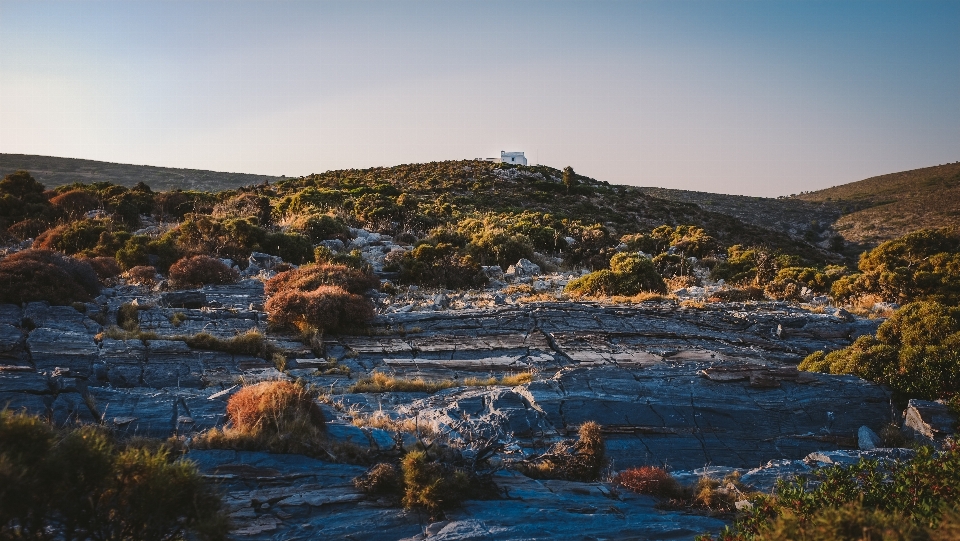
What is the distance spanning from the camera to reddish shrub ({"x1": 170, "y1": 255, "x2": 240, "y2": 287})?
19.0 meters

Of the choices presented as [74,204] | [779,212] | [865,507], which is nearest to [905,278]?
[865,507]

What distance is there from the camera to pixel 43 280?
567 inches

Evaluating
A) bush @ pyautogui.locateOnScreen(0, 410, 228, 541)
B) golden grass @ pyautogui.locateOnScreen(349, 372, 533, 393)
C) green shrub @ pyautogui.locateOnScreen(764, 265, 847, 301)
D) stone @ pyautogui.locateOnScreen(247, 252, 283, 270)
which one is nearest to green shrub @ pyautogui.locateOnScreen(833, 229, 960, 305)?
green shrub @ pyautogui.locateOnScreen(764, 265, 847, 301)

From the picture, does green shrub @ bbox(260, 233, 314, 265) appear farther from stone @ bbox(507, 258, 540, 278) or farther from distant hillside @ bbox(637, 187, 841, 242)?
distant hillside @ bbox(637, 187, 841, 242)

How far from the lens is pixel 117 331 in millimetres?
12422

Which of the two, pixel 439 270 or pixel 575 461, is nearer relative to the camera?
pixel 575 461

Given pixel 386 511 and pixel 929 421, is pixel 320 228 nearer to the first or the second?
pixel 386 511

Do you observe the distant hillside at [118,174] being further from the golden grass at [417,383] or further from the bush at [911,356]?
the bush at [911,356]

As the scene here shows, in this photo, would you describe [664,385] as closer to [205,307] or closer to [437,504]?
[437,504]

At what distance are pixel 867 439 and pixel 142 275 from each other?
20.4 m

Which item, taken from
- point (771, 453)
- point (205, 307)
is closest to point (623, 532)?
point (771, 453)

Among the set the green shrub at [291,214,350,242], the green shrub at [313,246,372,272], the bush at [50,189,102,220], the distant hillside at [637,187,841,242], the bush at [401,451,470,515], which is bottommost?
the bush at [401,451,470,515]

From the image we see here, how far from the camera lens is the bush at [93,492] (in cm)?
436

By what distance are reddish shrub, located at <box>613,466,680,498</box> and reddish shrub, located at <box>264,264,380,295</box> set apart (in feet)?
38.2
